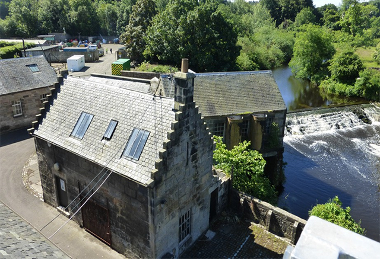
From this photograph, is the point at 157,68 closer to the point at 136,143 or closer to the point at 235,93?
the point at 235,93

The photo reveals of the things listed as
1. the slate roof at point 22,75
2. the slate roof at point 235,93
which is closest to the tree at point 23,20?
the slate roof at point 22,75

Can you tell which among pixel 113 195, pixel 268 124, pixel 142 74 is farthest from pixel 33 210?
pixel 142 74

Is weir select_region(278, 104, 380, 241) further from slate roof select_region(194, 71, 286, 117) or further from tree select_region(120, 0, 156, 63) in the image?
tree select_region(120, 0, 156, 63)

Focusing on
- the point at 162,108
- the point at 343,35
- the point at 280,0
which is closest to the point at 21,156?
the point at 162,108

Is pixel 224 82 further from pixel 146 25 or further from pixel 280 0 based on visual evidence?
pixel 280 0

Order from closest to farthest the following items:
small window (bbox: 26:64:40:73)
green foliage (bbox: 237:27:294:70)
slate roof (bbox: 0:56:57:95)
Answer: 1. slate roof (bbox: 0:56:57:95)
2. small window (bbox: 26:64:40:73)
3. green foliage (bbox: 237:27:294:70)

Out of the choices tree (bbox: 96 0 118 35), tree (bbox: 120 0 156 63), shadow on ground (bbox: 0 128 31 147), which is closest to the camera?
shadow on ground (bbox: 0 128 31 147)

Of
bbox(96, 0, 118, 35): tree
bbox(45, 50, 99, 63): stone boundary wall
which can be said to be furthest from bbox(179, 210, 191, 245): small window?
→ bbox(96, 0, 118, 35): tree
